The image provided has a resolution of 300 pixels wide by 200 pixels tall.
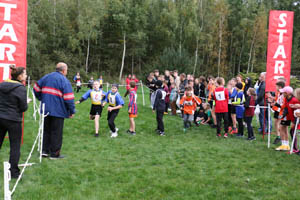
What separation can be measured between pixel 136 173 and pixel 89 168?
992mm

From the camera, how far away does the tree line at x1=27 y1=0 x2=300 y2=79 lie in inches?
1475

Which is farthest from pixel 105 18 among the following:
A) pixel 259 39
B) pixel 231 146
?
pixel 231 146

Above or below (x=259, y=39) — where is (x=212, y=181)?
below

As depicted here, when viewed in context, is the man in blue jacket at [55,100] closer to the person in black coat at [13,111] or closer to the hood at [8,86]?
the person in black coat at [13,111]

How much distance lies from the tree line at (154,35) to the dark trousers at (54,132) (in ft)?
97.1

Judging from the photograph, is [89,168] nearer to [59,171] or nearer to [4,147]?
[59,171]

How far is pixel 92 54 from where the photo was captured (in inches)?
1692

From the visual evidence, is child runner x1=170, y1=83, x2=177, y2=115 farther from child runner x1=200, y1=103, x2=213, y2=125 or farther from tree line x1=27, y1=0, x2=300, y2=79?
tree line x1=27, y1=0, x2=300, y2=79

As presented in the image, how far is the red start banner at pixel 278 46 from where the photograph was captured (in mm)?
9016

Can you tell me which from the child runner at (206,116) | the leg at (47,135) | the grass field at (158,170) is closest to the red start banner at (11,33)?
the leg at (47,135)

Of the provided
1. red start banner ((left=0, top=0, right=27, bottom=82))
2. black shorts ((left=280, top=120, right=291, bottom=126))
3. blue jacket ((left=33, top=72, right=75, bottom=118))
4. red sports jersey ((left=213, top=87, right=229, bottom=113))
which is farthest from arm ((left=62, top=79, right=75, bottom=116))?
black shorts ((left=280, top=120, right=291, bottom=126))

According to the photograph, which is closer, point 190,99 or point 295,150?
point 295,150

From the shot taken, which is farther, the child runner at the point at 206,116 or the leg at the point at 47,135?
the child runner at the point at 206,116

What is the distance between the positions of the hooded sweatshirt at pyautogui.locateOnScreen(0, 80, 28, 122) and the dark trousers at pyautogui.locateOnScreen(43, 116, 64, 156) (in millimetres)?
1347
